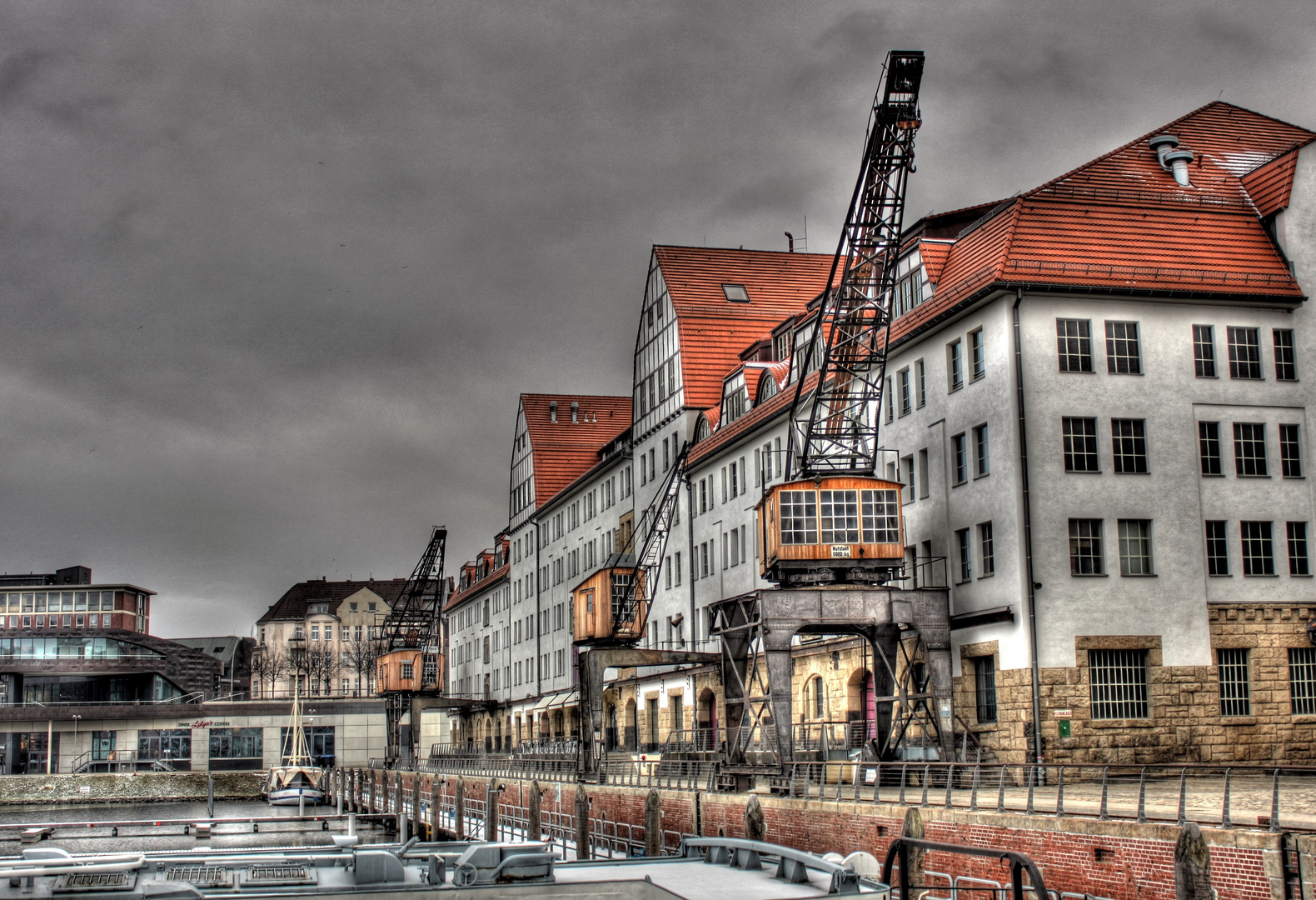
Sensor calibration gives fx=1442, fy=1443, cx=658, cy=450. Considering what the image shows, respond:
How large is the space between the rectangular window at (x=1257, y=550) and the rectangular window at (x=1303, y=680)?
87.2 inches

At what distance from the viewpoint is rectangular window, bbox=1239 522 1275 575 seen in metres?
38.3

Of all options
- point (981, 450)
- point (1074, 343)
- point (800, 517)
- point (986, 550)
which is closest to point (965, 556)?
point (986, 550)

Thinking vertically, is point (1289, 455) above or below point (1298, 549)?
above

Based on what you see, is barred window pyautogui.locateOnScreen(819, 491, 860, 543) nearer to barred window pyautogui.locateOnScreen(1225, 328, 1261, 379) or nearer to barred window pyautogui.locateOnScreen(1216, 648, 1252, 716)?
barred window pyautogui.locateOnScreen(1216, 648, 1252, 716)

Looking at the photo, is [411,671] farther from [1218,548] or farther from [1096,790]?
[1096,790]

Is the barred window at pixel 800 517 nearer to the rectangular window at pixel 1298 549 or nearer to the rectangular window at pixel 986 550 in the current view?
the rectangular window at pixel 986 550

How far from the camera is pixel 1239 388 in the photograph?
39.5 meters

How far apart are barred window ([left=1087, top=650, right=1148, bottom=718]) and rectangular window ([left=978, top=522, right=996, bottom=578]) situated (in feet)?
11.1

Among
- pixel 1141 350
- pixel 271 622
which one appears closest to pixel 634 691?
pixel 1141 350

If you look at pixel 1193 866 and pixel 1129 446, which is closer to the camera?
pixel 1193 866

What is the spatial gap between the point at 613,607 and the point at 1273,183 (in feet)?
104

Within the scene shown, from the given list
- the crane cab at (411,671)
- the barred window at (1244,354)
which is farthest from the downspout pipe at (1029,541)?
the crane cab at (411,671)

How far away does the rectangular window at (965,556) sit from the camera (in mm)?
39344

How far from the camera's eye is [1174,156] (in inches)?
1729
